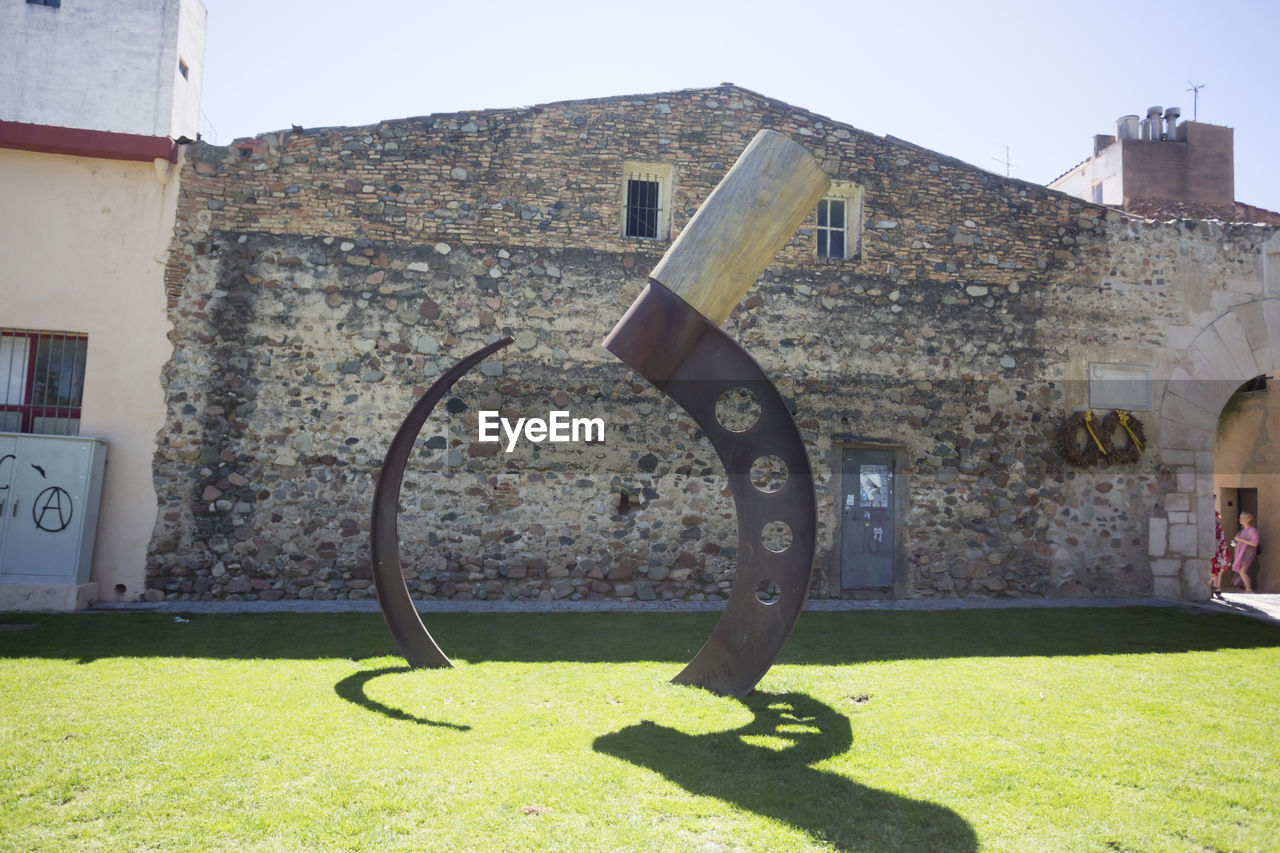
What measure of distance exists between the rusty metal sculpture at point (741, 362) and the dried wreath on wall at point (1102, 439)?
23.5ft

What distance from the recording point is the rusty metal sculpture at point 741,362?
4090 millimetres

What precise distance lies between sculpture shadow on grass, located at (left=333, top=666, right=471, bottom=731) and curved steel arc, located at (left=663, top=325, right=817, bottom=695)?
163 centimetres

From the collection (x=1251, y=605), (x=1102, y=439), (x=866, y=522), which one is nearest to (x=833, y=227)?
(x=866, y=522)

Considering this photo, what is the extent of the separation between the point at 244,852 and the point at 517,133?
8.24 m

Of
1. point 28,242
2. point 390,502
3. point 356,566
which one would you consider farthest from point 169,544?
point 390,502

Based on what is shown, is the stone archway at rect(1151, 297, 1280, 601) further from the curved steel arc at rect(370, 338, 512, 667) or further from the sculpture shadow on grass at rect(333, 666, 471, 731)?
the sculpture shadow on grass at rect(333, 666, 471, 731)

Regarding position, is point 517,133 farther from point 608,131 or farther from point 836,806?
point 836,806

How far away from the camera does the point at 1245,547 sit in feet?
41.9

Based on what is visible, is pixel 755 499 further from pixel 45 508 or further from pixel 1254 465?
pixel 1254 465

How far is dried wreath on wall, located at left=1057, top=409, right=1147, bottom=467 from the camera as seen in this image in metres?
9.85

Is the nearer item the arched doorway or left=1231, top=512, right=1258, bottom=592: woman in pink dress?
left=1231, top=512, right=1258, bottom=592: woman in pink dress

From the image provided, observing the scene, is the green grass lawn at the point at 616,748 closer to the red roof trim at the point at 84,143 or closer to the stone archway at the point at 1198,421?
the stone archway at the point at 1198,421

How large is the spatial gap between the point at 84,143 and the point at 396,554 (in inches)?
269

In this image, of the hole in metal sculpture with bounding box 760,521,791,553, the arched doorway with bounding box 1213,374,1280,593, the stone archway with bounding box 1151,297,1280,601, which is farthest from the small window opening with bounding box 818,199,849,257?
the arched doorway with bounding box 1213,374,1280,593
